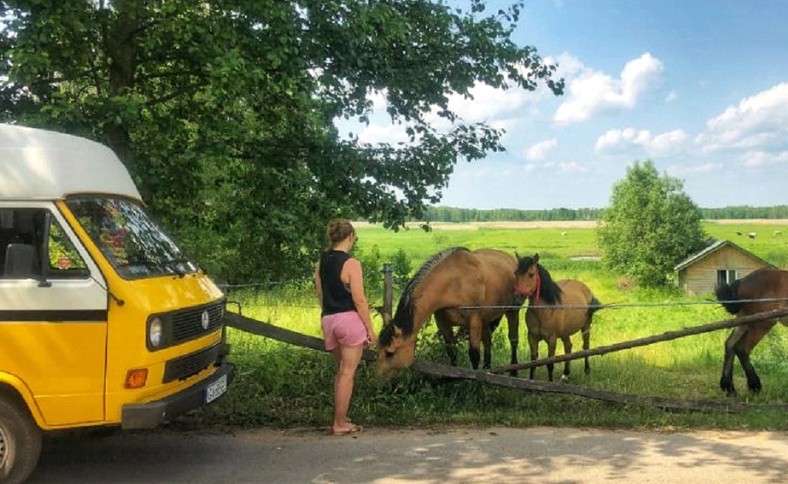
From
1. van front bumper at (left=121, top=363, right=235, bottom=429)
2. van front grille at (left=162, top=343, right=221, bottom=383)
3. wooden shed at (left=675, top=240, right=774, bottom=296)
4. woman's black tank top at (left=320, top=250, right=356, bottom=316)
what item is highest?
woman's black tank top at (left=320, top=250, right=356, bottom=316)

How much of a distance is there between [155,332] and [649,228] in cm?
7182

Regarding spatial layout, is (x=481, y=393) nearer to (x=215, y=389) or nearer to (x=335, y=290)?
(x=335, y=290)

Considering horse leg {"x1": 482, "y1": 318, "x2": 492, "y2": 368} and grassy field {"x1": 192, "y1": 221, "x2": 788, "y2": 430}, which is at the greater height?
horse leg {"x1": 482, "y1": 318, "x2": 492, "y2": 368}

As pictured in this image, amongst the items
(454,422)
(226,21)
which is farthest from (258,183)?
(454,422)

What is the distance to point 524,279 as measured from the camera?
9156 mm

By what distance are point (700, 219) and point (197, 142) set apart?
74238 mm

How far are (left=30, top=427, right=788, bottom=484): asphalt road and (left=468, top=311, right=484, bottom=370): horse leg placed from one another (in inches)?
61.5

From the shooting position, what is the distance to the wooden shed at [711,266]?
58406mm

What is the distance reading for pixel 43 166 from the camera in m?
5.66

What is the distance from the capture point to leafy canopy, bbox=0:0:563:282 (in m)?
7.93

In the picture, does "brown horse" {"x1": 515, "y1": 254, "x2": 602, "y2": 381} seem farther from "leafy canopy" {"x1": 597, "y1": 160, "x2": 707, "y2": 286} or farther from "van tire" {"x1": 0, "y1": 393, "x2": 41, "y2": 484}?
"leafy canopy" {"x1": 597, "y1": 160, "x2": 707, "y2": 286}

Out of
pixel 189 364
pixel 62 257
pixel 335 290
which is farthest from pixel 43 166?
pixel 335 290

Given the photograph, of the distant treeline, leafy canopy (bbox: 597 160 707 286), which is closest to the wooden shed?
leafy canopy (bbox: 597 160 707 286)

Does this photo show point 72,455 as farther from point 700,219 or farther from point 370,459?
point 700,219
